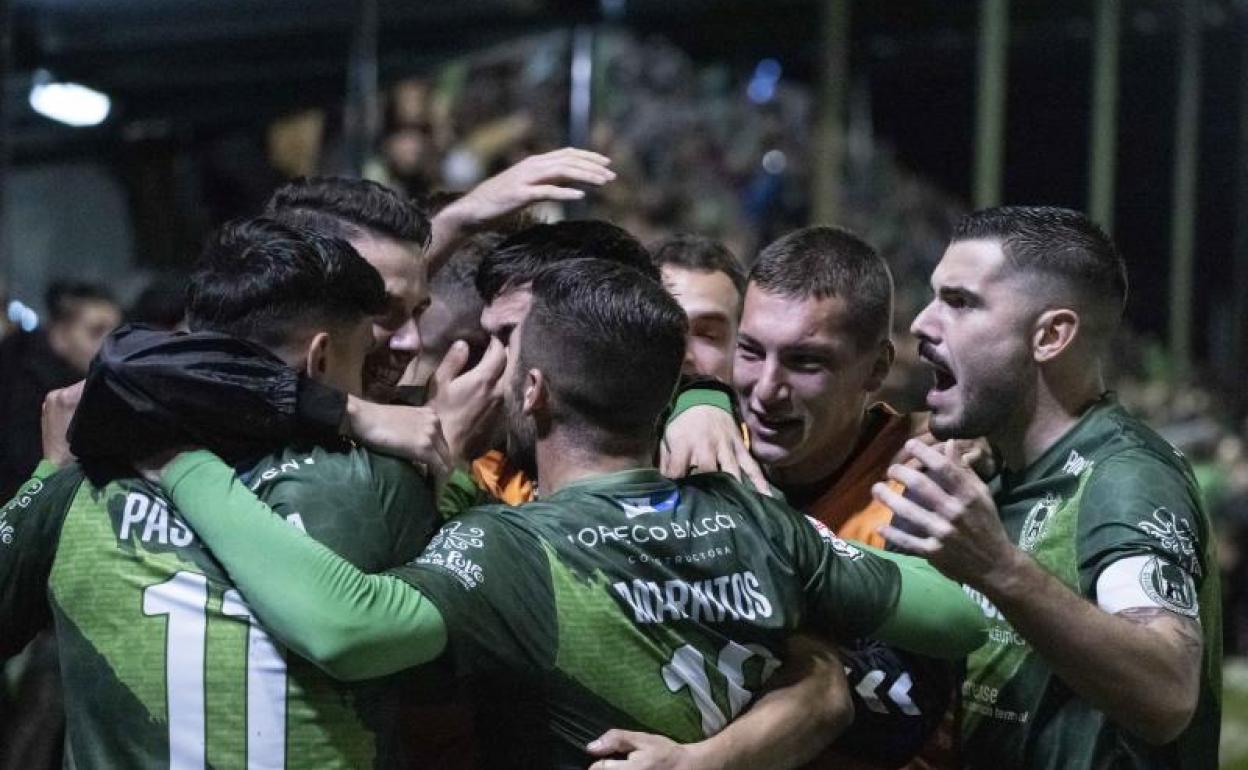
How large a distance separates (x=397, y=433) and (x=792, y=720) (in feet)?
2.02

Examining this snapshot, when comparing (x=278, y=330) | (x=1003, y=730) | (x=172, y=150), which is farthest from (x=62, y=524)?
(x=172, y=150)

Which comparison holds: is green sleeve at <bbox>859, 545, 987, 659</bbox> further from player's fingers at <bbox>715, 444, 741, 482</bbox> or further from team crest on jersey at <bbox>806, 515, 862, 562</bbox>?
player's fingers at <bbox>715, 444, 741, 482</bbox>

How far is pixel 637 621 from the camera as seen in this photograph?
2197mm

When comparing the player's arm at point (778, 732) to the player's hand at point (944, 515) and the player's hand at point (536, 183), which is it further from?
the player's hand at point (536, 183)

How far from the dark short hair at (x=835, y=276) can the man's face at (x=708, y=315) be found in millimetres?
364

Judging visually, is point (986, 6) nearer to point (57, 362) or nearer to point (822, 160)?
point (822, 160)

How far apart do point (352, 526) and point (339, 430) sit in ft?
0.43

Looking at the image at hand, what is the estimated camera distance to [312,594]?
2.02m

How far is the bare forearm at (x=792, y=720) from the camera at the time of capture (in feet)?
7.39

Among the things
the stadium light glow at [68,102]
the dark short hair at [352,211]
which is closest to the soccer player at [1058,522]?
the dark short hair at [352,211]

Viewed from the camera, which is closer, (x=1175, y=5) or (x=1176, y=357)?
(x=1175, y=5)

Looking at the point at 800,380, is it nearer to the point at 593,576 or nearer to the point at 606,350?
the point at 606,350

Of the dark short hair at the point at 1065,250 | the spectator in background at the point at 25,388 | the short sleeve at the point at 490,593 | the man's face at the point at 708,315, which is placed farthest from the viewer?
the spectator in background at the point at 25,388

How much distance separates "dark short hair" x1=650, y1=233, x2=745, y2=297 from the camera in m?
3.38
